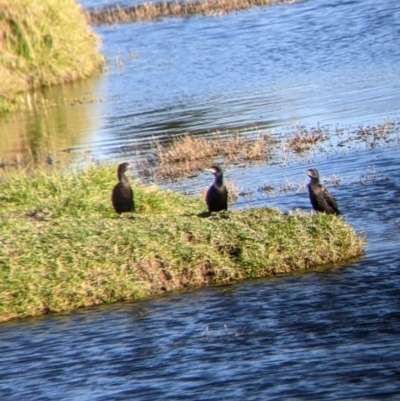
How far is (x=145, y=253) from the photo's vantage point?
10766 millimetres

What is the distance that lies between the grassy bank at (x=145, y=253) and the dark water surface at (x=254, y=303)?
21 cm

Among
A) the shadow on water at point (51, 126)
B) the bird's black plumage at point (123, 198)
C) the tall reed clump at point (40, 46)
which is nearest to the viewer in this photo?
the bird's black plumage at point (123, 198)

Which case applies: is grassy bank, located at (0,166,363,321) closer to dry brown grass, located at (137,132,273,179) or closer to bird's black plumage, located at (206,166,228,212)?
bird's black plumage, located at (206,166,228,212)

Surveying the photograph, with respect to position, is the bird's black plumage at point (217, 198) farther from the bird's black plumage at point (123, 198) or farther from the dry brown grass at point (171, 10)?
the dry brown grass at point (171, 10)

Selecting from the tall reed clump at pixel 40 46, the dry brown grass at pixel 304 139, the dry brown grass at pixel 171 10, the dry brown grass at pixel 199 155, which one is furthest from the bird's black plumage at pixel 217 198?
the dry brown grass at pixel 171 10

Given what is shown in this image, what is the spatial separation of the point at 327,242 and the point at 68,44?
22228mm

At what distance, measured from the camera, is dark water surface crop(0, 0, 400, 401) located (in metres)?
8.28

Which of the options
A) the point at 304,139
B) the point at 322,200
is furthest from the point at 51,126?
the point at 322,200

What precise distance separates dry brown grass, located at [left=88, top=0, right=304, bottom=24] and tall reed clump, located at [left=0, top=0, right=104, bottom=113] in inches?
450

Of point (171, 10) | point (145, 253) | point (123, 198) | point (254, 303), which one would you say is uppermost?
point (171, 10)

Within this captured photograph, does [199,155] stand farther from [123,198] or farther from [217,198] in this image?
[217,198]

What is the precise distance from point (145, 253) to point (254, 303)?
1324mm

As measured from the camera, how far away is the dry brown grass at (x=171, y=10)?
4375 cm

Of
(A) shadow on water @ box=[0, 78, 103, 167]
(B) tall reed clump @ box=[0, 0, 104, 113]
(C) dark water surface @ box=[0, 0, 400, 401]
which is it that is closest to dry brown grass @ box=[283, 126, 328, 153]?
(C) dark water surface @ box=[0, 0, 400, 401]
